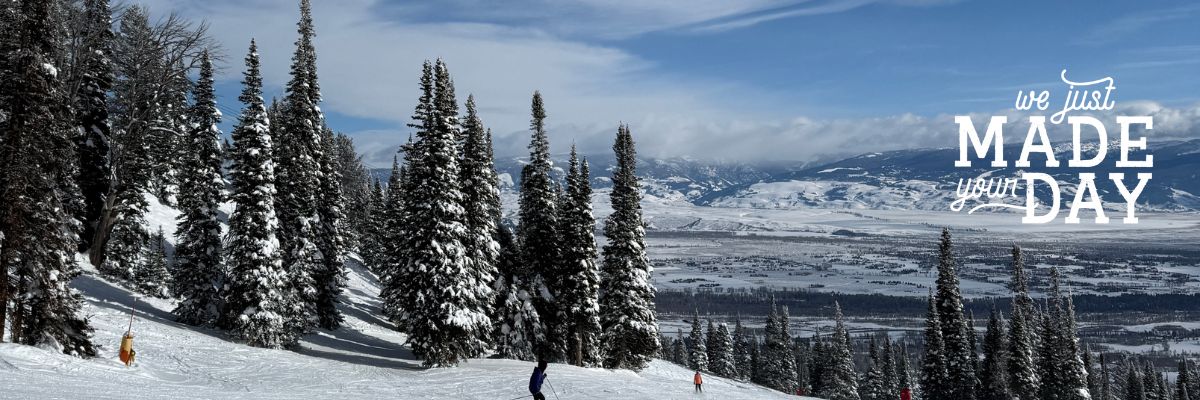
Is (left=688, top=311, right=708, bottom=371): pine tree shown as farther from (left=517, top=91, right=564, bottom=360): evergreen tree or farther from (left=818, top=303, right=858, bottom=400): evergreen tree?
(left=517, top=91, right=564, bottom=360): evergreen tree

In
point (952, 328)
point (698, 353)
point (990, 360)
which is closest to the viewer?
point (952, 328)

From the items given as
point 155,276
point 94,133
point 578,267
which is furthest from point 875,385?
point 94,133

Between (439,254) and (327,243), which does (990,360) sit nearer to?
(439,254)

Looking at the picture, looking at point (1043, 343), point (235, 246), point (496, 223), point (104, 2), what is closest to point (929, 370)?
point (1043, 343)

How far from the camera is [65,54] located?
38844mm

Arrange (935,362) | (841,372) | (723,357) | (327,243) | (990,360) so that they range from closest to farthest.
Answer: (327,243), (935,362), (990,360), (841,372), (723,357)

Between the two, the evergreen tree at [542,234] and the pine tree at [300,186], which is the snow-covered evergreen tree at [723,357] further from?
the pine tree at [300,186]

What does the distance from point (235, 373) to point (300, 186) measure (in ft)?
50.7

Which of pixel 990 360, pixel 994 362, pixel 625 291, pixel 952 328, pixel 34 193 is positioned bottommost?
pixel 994 362

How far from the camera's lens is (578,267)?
47.8m

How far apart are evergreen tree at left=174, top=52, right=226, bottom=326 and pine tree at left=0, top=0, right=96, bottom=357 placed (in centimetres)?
1528

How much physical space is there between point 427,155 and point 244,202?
31.4 ft

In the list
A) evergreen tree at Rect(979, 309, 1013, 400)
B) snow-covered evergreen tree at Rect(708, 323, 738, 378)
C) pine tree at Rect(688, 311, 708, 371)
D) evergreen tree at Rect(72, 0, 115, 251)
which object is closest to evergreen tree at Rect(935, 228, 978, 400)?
evergreen tree at Rect(979, 309, 1013, 400)

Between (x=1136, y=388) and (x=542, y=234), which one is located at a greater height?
(x=542, y=234)
